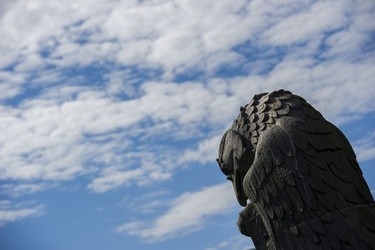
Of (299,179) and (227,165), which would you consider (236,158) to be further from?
(299,179)

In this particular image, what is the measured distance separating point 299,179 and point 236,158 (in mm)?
906

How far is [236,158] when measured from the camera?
22.2 feet

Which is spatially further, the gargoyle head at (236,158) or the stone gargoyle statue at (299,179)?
the gargoyle head at (236,158)

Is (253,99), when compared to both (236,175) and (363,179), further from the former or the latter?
(363,179)

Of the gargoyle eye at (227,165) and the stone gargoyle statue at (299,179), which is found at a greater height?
the gargoyle eye at (227,165)

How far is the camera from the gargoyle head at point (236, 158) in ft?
21.9

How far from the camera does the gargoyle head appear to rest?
6680 mm

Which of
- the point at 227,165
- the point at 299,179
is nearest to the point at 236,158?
the point at 227,165

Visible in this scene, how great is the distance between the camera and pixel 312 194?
5.99 metres

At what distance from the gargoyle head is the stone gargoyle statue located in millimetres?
11

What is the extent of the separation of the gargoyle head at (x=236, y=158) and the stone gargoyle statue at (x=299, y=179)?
0.01 meters

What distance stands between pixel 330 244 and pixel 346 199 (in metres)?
0.48

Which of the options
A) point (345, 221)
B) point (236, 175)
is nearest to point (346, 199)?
point (345, 221)

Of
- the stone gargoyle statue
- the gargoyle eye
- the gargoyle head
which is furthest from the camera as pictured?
the gargoyle eye
